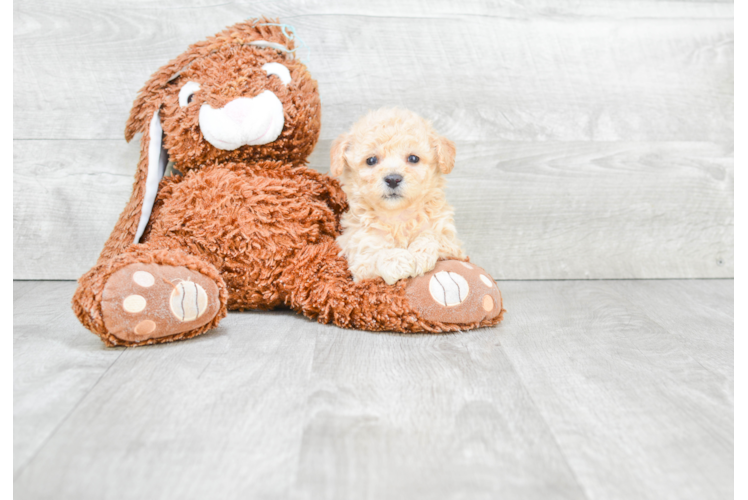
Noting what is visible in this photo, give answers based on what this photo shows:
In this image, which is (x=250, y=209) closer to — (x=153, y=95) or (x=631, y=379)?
(x=153, y=95)

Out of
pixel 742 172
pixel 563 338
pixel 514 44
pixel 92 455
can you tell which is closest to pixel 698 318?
pixel 563 338

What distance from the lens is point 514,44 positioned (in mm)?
1440

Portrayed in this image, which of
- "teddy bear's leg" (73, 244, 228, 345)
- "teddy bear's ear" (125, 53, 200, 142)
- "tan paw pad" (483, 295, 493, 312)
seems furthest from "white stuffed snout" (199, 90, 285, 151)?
"tan paw pad" (483, 295, 493, 312)

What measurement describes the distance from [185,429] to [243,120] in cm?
60

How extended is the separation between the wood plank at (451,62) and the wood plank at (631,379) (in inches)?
15.9

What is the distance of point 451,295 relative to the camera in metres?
1.05

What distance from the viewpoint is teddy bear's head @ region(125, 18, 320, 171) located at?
1.15 m

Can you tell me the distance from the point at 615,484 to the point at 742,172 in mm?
1177

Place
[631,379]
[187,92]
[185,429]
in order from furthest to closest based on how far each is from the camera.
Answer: [187,92] < [631,379] < [185,429]

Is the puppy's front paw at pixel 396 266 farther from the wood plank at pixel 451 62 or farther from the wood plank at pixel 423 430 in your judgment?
the wood plank at pixel 451 62

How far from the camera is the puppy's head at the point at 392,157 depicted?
106 centimetres

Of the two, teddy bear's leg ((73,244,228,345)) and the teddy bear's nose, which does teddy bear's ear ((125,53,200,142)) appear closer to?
the teddy bear's nose

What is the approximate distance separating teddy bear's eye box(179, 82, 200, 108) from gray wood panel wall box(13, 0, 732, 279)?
26 centimetres

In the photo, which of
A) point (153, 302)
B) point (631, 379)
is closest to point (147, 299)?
point (153, 302)
